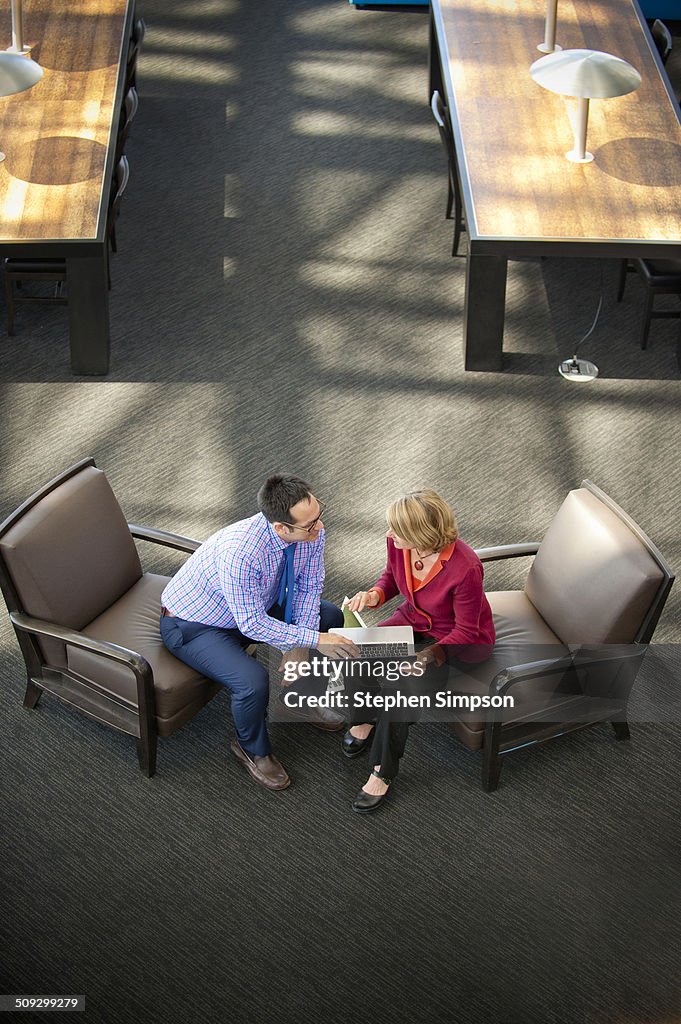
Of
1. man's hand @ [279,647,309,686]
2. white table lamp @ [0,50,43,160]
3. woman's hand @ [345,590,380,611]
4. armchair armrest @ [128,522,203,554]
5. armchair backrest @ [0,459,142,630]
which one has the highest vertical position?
white table lamp @ [0,50,43,160]

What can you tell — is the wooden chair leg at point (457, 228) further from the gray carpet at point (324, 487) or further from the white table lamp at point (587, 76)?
the white table lamp at point (587, 76)

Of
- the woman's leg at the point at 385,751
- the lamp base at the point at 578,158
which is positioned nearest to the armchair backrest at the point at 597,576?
the woman's leg at the point at 385,751

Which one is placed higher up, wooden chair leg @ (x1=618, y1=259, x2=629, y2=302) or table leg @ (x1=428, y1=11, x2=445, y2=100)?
table leg @ (x1=428, y1=11, x2=445, y2=100)

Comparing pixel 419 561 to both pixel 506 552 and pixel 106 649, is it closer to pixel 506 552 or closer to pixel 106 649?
pixel 506 552

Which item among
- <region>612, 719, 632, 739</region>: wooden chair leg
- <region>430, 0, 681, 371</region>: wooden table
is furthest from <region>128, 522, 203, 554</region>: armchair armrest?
<region>430, 0, 681, 371</region>: wooden table

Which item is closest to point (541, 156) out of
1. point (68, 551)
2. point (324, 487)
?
point (324, 487)

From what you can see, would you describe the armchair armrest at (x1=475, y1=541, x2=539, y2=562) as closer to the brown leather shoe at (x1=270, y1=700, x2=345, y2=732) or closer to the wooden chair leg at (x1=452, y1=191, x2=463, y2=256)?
the brown leather shoe at (x1=270, y1=700, x2=345, y2=732)

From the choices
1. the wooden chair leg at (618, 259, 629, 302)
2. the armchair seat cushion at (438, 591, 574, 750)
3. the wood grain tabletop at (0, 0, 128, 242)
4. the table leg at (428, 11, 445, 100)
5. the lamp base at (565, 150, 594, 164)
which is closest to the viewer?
the armchair seat cushion at (438, 591, 574, 750)

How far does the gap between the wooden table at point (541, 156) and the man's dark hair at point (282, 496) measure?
2.35m

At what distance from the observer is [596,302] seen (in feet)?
23.1

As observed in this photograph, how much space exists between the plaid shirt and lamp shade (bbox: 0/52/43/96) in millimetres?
2670

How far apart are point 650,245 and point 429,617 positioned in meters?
2.58

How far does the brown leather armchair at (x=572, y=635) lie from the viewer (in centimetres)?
422

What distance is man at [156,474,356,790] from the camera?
13.8 ft
